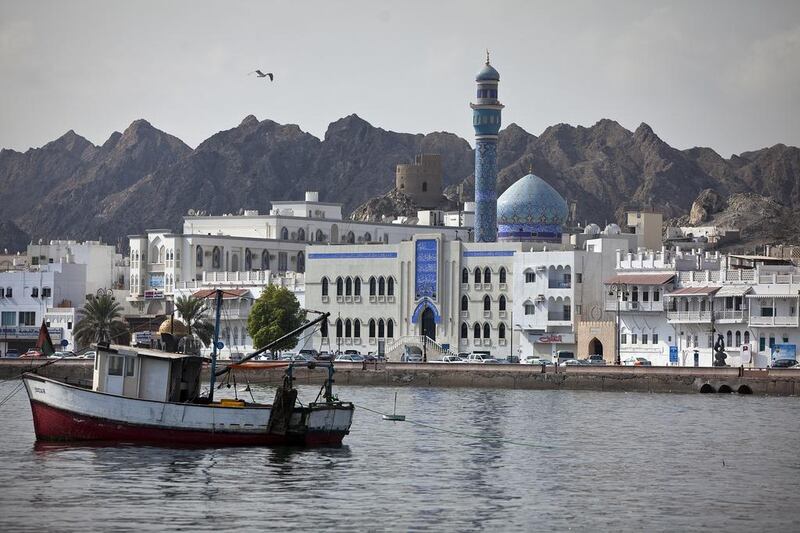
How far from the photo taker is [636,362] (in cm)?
11181

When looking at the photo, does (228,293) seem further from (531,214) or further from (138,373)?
(138,373)

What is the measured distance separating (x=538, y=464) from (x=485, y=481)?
5.73 metres

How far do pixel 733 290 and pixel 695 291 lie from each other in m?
2.59

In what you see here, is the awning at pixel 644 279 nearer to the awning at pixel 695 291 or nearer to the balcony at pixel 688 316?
the awning at pixel 695 291

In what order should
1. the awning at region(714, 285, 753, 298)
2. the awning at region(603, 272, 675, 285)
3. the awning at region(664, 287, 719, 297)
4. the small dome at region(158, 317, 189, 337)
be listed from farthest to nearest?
the awning at region(603, 272, 675, 285), the awning at region(664, 287, 719, 297), the awning at region(714, 285, 753, 298), the small dome at region(158, 317, 189, 337)

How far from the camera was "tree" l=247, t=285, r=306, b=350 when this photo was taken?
123 meters

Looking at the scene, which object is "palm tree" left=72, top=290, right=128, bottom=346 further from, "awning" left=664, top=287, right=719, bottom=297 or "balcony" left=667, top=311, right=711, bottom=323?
"awning" left=664, top=287, right=719, bottom=297

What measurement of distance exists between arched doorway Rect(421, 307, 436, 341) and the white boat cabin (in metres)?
62.1

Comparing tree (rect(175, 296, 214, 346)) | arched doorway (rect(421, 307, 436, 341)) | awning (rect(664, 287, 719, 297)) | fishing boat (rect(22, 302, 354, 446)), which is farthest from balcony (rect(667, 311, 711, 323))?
fishing boat (rect(22, 302, 354, 446))

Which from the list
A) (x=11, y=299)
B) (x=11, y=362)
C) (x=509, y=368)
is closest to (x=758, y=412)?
(x=509, y=368)

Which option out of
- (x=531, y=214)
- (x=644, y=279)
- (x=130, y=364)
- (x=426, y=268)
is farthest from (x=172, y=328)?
(x=531, y=214)

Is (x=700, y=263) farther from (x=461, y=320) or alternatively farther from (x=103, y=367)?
(x=103, y=367)

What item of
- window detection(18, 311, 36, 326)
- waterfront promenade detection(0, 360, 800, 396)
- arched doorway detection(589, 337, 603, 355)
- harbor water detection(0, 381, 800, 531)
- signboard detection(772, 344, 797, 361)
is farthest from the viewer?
window detection(18, 311, 36, 326)

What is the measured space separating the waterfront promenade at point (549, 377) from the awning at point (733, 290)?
10.1 metres
